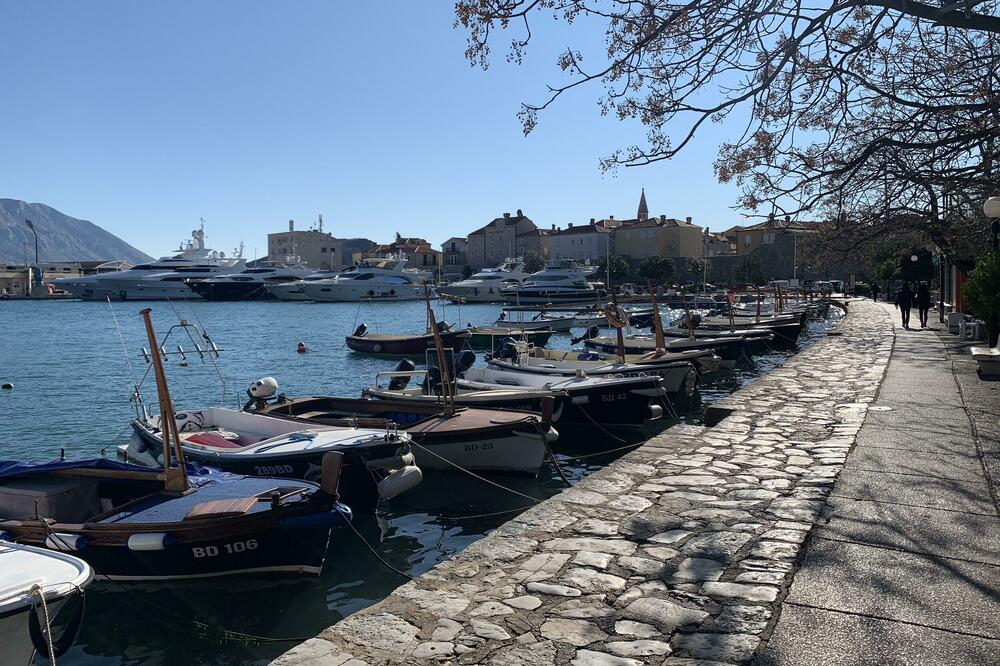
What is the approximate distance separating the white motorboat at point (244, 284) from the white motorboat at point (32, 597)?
99.9 metres

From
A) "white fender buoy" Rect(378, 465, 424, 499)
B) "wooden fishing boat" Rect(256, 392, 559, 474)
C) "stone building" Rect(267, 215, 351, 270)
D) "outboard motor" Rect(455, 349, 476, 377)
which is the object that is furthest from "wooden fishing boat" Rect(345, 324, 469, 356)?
"stone building" Rect(267, 215, 351, 270)

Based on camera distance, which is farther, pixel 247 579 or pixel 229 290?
pixel 229 290

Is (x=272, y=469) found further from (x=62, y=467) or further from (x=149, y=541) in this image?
(x=149, y=541)

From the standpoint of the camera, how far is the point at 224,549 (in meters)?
8.04

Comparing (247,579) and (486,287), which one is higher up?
(486,287)

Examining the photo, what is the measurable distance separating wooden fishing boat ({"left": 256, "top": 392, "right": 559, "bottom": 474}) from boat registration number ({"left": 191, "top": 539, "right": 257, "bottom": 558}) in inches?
171

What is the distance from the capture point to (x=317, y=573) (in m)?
8.55

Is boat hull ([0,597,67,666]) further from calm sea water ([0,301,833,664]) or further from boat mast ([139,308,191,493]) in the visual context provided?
boat mast ([139,308,191,493])

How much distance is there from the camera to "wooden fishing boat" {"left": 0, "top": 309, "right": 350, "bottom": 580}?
25.9ft

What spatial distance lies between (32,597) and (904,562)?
594 centimetres

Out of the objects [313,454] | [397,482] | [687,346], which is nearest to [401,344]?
[687,346]

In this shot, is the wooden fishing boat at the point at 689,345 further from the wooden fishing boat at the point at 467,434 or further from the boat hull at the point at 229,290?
the boat hull at the point at 229,290

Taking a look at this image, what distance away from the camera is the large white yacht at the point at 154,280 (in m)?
99.2

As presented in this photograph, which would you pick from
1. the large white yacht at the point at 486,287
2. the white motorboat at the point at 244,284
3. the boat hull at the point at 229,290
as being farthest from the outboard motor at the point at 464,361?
the boat hull at the point at 229,290
